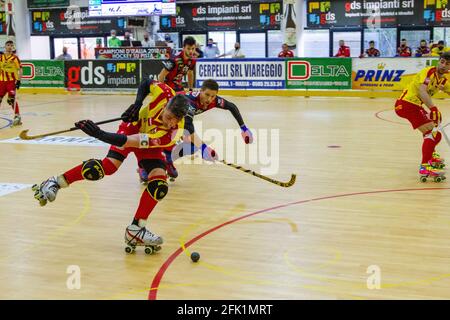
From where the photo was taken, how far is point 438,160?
9.16m

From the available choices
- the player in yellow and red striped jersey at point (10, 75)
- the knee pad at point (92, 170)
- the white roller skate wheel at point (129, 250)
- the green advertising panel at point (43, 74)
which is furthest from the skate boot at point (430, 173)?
the green advertising panel at point (43, 74)

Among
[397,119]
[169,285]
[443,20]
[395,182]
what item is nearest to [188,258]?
[169,285]

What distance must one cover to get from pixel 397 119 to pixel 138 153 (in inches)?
423

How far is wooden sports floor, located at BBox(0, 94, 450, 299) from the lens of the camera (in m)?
5.07

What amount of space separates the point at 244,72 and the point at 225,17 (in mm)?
8090

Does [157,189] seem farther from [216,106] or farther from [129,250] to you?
[216,106]

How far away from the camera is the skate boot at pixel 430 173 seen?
28.8ft

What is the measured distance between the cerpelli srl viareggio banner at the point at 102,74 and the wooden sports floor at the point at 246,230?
11347 millimetres

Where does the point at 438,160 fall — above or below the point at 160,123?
below

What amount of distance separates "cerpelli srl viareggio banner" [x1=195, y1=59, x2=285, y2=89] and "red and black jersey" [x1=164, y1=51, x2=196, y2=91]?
436 inches

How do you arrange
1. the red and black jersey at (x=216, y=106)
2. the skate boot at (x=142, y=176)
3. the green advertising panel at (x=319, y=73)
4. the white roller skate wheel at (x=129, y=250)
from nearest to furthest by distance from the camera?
Result: the white roller skate wheel at (x=129, y=250), the red and black jersey at (x=216, y=106), the skate boot at (x=142, y=176), the green advertising panel at (x=319, y=73)

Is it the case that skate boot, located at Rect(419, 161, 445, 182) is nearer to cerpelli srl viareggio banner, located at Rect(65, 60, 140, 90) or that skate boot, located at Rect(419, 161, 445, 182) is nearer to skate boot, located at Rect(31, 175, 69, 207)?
skate boot, located at Rect(31, 175, 69, 207)

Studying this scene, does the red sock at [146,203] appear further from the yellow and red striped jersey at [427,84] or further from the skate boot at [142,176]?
the yellow and red striped jersey at [427,84]

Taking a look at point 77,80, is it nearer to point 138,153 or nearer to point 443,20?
point 443,20
